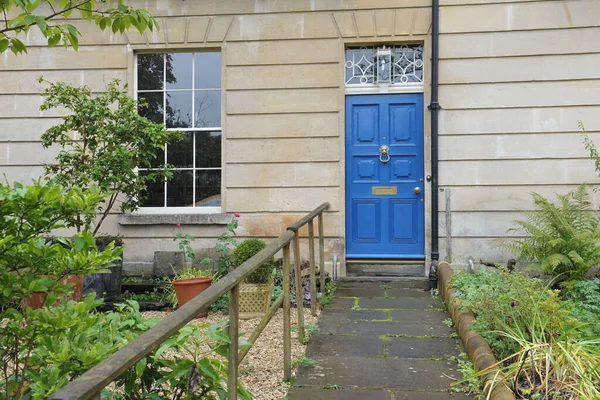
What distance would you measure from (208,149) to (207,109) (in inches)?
21.3

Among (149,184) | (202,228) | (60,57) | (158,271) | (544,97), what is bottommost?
(158,271)

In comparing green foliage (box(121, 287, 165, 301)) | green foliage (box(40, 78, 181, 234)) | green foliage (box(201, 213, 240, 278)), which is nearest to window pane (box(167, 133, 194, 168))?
green foliage (box(40, 78, 181, 234))

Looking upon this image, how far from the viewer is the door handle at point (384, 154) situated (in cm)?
645

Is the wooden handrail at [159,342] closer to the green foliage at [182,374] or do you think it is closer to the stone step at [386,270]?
the green foliage at [182,374]

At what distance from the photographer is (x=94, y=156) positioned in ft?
19.1

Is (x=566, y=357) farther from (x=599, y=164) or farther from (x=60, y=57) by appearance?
(x=60, y=57)

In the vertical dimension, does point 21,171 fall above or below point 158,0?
below

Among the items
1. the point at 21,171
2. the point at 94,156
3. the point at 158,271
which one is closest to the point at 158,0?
the point at 94,156

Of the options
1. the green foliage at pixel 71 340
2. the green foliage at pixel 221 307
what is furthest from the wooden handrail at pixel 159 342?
the green foliage at pixel 221 307

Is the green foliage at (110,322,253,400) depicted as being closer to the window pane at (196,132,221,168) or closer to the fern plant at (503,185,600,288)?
the fern plant at (503,185,600,288)

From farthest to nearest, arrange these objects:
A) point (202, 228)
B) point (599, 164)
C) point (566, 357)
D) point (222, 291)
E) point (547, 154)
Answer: point (202, 228) → point (547, 154) → point (599, 164) → point (566, 357) → point (222, 291)

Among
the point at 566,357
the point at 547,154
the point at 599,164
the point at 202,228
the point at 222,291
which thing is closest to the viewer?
the point at 222,291

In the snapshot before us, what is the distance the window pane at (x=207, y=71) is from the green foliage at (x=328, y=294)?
3.00 metres

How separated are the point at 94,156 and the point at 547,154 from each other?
5275 mm
